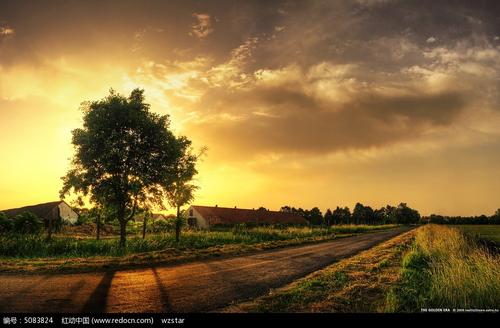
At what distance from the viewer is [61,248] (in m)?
19.0

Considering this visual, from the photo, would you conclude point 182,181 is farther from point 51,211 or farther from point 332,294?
point 51,211

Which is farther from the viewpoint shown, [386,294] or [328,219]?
[328,219]

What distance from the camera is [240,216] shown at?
262 feet

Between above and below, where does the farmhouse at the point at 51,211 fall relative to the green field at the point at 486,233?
above

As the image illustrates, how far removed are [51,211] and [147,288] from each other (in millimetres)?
59460

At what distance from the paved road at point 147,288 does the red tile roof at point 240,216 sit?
5023cm

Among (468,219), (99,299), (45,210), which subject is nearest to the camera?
(99,299)

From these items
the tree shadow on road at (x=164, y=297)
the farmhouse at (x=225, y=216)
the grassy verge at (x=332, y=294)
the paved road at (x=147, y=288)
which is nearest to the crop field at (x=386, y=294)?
the grassy verge at (x=332, y=294)

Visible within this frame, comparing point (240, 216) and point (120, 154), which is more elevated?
point (120, 154)

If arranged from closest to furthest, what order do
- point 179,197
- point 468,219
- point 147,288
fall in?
point 147,288
point 179,197
point 468,219

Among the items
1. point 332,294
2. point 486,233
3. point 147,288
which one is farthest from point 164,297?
point 486,233

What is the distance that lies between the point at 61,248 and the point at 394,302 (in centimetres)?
1736

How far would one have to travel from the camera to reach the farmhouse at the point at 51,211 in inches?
2359

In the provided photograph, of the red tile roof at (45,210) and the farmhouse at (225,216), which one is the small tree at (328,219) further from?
the red tile roof at (45,210)
